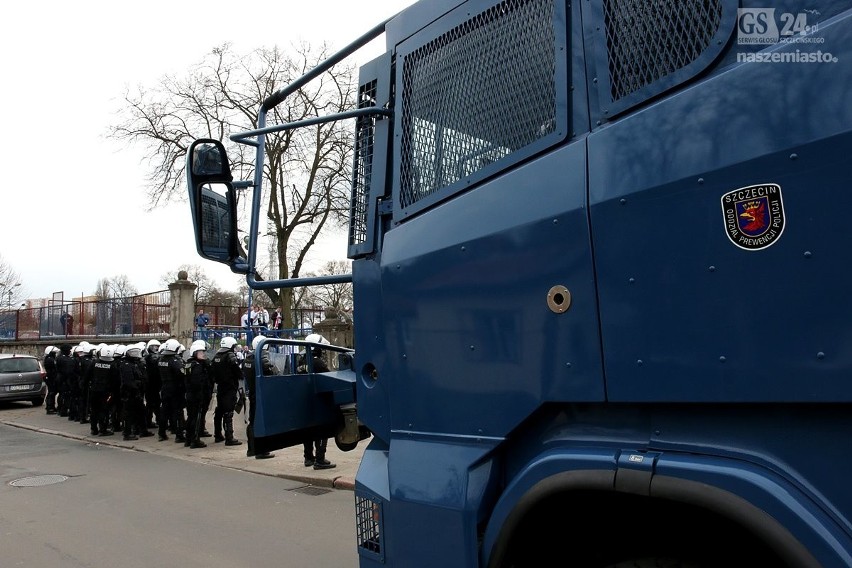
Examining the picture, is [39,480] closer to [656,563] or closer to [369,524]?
[369,524]

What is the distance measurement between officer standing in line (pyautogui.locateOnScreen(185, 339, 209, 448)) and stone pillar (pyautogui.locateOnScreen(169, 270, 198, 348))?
348 inches

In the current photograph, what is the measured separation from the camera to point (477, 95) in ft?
7.94

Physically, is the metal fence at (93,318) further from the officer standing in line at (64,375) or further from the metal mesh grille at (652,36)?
the metal mesh grille at (652,36)

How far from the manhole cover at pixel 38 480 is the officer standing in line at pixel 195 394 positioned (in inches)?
96.7

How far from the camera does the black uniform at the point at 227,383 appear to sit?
36.6ft

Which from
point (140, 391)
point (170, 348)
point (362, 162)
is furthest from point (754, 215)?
point (140, 391)

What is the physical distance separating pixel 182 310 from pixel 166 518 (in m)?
14.2

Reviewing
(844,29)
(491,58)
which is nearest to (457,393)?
(491,58)

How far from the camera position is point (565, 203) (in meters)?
1.91

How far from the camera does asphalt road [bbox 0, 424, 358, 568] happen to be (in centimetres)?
541

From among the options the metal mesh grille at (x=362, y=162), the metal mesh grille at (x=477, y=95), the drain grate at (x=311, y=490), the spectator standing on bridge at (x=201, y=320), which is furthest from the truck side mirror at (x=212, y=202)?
the spectator standing on bridge at (x=201, y=320)

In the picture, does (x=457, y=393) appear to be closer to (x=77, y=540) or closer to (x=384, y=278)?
(x=384, y=278)

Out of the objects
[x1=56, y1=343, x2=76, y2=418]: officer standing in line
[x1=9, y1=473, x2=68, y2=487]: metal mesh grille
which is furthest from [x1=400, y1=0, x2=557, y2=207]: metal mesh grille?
[x1=56, y1=343, x2=76, y2=418]: officer standing in line

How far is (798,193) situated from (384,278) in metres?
1.45
